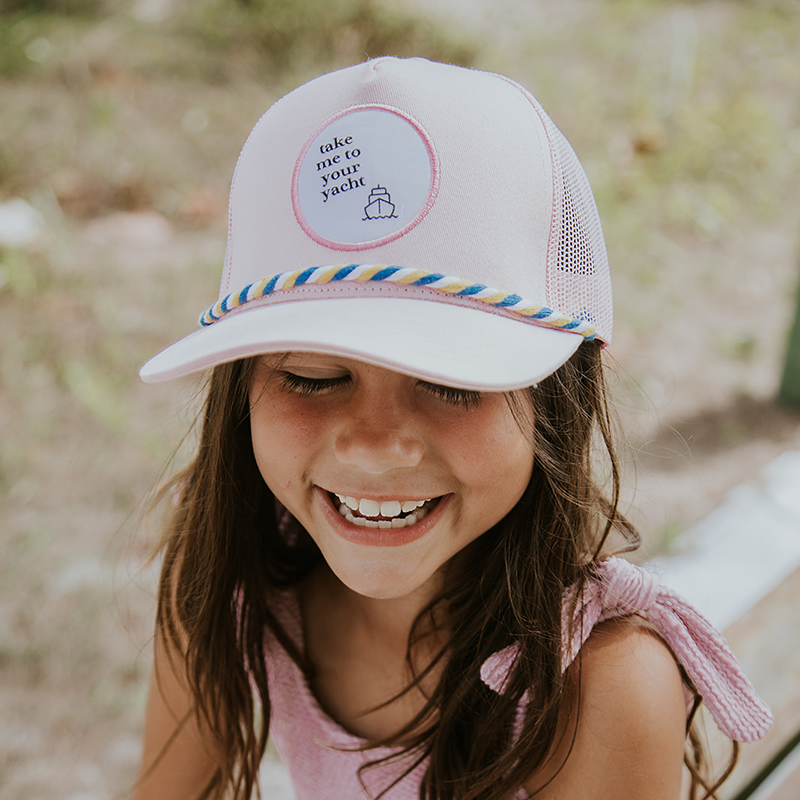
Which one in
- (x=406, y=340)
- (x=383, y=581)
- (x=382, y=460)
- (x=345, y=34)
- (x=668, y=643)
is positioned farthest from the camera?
(x=345, y=34)

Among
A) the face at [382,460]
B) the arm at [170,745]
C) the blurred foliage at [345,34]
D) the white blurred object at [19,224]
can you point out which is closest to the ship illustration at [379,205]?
the face at [382,460]

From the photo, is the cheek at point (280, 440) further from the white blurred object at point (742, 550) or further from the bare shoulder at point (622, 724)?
the white blurred object at point (742, 550)

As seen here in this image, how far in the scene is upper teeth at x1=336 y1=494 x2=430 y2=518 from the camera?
107 cm

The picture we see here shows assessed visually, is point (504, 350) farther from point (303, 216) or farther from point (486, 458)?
point (303, 216)

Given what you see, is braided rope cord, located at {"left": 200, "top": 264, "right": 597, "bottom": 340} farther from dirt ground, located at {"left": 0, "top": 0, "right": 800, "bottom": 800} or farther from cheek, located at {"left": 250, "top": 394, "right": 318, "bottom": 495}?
dirt ground, located at {"left": 0, "top": 0, "right": 800, "bottom": 800}

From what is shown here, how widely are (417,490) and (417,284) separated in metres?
0.25

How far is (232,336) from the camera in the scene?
36.8 inches

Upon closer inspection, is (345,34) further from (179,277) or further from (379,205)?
(379,205)

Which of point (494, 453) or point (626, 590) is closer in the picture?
point (494, 453)

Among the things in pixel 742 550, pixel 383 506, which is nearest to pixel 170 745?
pixel 383 506

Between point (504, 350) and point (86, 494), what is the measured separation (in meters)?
1.98

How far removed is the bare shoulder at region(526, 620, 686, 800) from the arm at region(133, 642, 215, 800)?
62 cm

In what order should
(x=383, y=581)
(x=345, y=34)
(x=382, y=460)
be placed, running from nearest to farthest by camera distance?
(x=382, y=460) < (x=383, y=581) < (x=345, y=34)

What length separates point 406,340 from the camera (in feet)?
2.87
